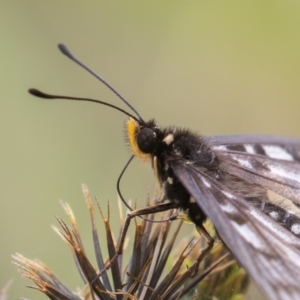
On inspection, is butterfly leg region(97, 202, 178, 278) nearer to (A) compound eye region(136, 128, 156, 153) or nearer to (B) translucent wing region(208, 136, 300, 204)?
(A) compound eye region(136, 128, 156, 153)

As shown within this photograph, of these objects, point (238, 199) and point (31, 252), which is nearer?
point (238, 199)

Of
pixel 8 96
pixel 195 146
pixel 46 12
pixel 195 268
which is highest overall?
pixel 46 12

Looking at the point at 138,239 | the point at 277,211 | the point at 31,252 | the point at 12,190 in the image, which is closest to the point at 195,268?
the point at 138,239

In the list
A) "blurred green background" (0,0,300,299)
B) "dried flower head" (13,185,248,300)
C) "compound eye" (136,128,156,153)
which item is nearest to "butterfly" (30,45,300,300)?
"compound eye" (136,128,156,153)

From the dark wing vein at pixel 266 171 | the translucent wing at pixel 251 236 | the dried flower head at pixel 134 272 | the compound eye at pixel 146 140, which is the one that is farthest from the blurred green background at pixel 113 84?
the translucent wing at pixel 251 236

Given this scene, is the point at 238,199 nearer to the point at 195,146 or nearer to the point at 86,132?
the point at 195,146

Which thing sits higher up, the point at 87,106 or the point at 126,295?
the point at 87,106

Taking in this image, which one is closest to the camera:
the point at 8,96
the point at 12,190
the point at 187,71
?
the point at 12,190
